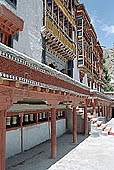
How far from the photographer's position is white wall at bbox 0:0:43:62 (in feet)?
33.4

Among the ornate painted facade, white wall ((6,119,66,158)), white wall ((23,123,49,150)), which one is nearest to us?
the ornate painted facade

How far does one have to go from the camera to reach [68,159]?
843 cm

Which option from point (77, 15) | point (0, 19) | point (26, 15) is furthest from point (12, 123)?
point (77, 15)

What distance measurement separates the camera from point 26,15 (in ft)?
36.0

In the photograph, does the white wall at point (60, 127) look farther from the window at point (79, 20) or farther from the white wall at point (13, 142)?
the window at point (79, 20)

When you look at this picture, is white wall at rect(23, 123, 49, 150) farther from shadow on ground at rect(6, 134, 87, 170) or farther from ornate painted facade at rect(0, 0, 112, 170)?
shadow on ground at rect(6, 134, 87, 170)

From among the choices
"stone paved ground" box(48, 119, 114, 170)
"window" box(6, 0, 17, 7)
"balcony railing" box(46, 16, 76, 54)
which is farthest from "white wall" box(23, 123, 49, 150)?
"window" box(6, 0, 17, 7)

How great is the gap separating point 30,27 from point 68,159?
687 cm

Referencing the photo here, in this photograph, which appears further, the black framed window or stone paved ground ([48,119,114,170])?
the black framed window

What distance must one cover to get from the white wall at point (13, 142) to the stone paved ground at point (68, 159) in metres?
0.28

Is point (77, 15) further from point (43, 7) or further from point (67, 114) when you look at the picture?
point (67, 114)

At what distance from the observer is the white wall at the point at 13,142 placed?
8.58m

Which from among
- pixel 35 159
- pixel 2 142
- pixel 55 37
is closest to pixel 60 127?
pixel 55 37

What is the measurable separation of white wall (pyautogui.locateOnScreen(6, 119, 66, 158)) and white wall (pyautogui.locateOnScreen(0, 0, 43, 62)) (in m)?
3.80
